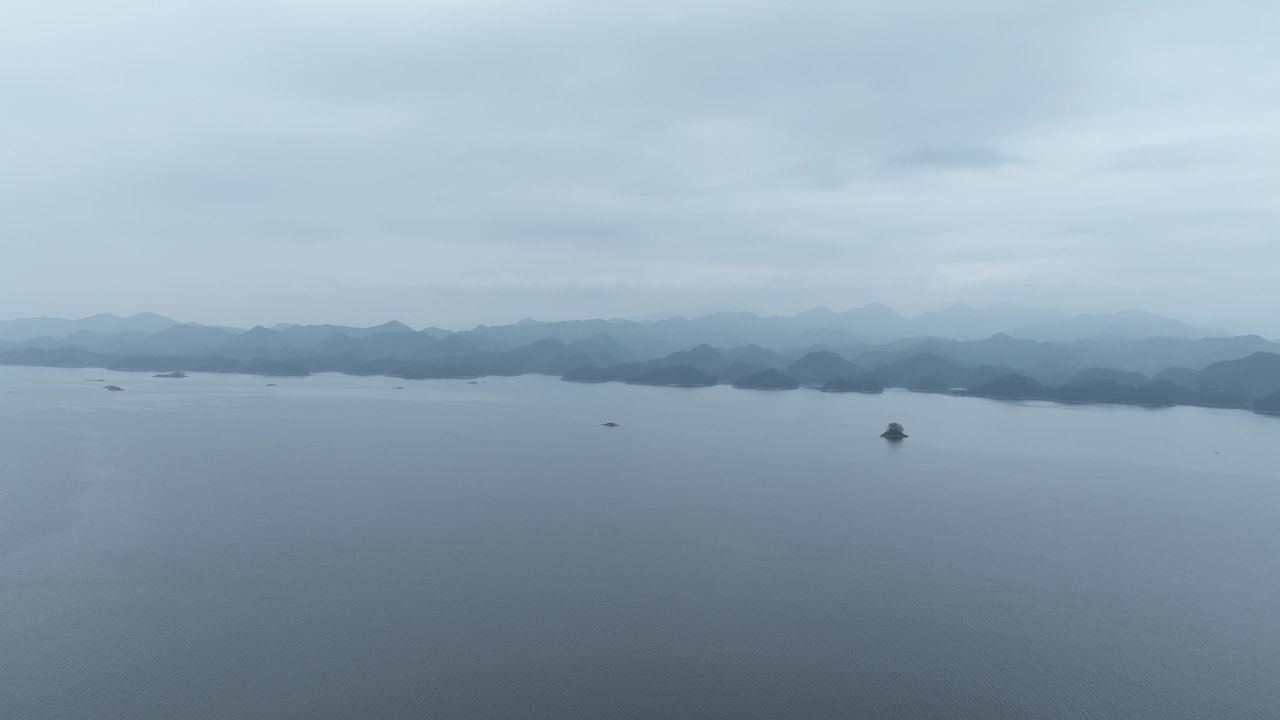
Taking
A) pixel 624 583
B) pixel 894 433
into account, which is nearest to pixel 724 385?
pixel 894 433

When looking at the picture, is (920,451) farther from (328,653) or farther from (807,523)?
Result: (328,653)

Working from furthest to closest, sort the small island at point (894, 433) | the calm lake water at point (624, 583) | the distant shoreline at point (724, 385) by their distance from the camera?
the distant shoreline at point (724, 385), the small island at point (894, 433), the calm lake water at point (624, 583)

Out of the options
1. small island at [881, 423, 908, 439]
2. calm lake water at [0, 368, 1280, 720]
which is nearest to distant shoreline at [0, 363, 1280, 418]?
small island at [881, 423, 908, 439]

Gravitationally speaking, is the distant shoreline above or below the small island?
above

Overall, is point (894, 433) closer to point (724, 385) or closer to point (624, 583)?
point (624, 583)

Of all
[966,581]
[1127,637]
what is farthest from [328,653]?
[1127,637]

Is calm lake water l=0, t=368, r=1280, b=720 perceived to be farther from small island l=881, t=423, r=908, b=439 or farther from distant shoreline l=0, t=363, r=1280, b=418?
distant shoreline l=0, t=363, r=1280, b=418

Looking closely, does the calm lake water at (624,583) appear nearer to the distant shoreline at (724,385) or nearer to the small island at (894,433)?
the small island at (894,433)

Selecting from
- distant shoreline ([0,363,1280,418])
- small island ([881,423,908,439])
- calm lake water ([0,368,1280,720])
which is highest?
distant shoreline ([0,363,1280,418])

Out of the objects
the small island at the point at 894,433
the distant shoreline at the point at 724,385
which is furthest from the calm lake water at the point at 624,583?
the distant shoreline at the point at 724,385

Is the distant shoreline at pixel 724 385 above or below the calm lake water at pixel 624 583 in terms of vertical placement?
above
